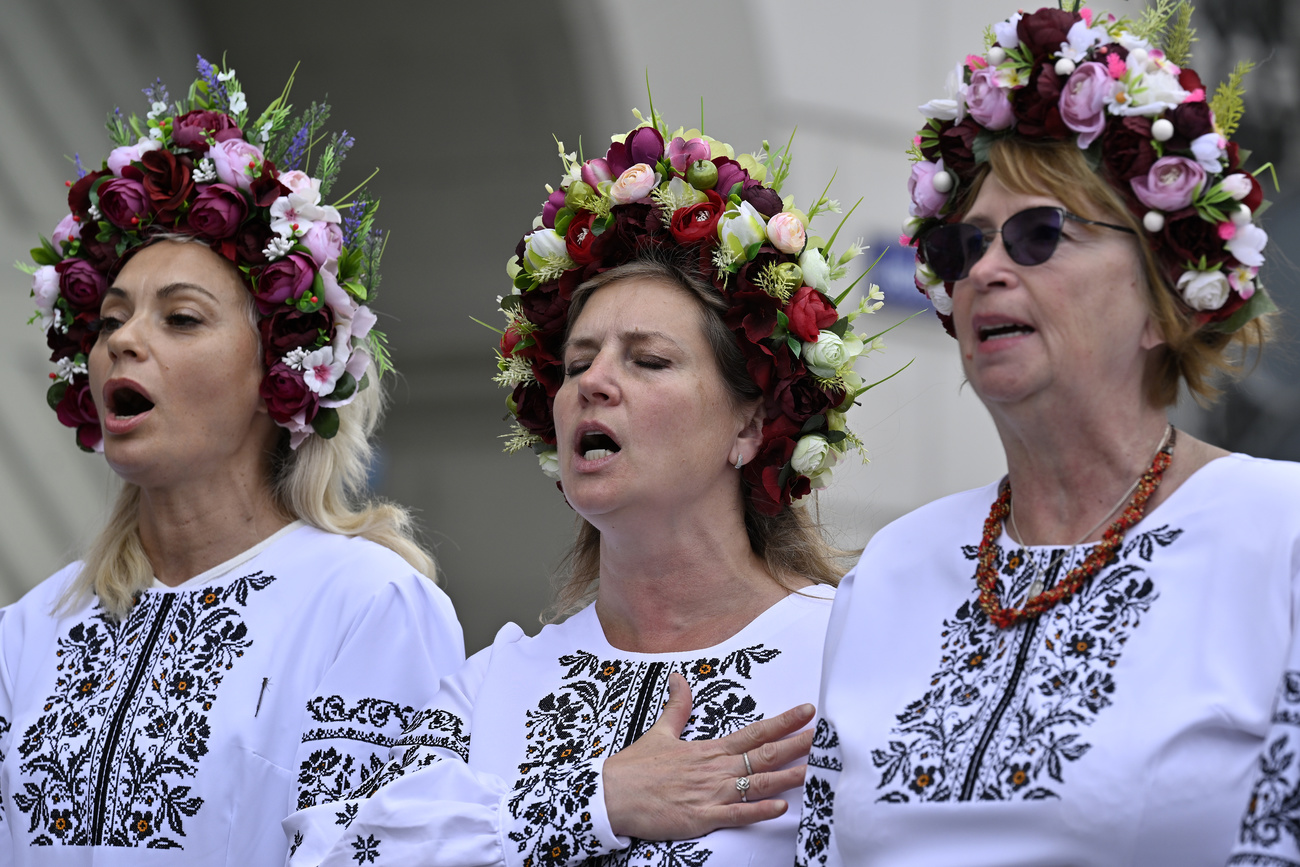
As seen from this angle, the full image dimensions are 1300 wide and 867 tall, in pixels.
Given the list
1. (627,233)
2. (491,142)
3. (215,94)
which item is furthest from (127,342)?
(491,142)

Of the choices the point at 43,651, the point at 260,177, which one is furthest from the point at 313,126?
the point at 43,651

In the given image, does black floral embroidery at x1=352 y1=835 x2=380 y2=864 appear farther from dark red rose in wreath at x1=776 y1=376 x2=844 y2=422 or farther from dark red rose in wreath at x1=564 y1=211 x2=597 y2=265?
dark red rose in wreath at x1=564 y1=211 x2=597 y2=265

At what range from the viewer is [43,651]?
3.84 m

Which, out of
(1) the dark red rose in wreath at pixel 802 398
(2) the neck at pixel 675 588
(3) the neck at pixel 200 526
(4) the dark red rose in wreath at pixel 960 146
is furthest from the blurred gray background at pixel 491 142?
(4) the dark red rose in wreath at pixel 960 146

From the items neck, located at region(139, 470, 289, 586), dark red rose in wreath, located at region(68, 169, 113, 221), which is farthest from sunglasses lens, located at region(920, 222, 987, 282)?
dark red rose in wreath, located at region(68, 169, 113, 221)

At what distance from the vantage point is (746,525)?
11.5ft

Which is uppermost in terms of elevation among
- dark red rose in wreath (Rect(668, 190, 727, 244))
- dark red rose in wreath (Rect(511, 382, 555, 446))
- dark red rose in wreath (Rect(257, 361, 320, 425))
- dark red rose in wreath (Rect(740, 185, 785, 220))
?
dark red rose in wreath (Rect(740, 185, 785, 220))

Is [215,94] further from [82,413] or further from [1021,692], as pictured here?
[1021,692]

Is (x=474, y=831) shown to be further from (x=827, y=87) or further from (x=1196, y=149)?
(x=827, y=87)

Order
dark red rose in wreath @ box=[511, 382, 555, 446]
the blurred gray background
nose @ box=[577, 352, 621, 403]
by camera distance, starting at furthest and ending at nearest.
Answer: the blurred gray background → dark red rose in wreath @ box=[511, 382, 555, 446] → nose @ box=[577, 352, 621, 403]

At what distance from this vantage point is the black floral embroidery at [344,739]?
11.0 ft

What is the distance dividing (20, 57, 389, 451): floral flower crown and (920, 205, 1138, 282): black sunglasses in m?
1.96

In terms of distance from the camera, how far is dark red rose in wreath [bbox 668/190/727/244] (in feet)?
11.0

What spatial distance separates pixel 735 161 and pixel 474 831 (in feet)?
5.77
